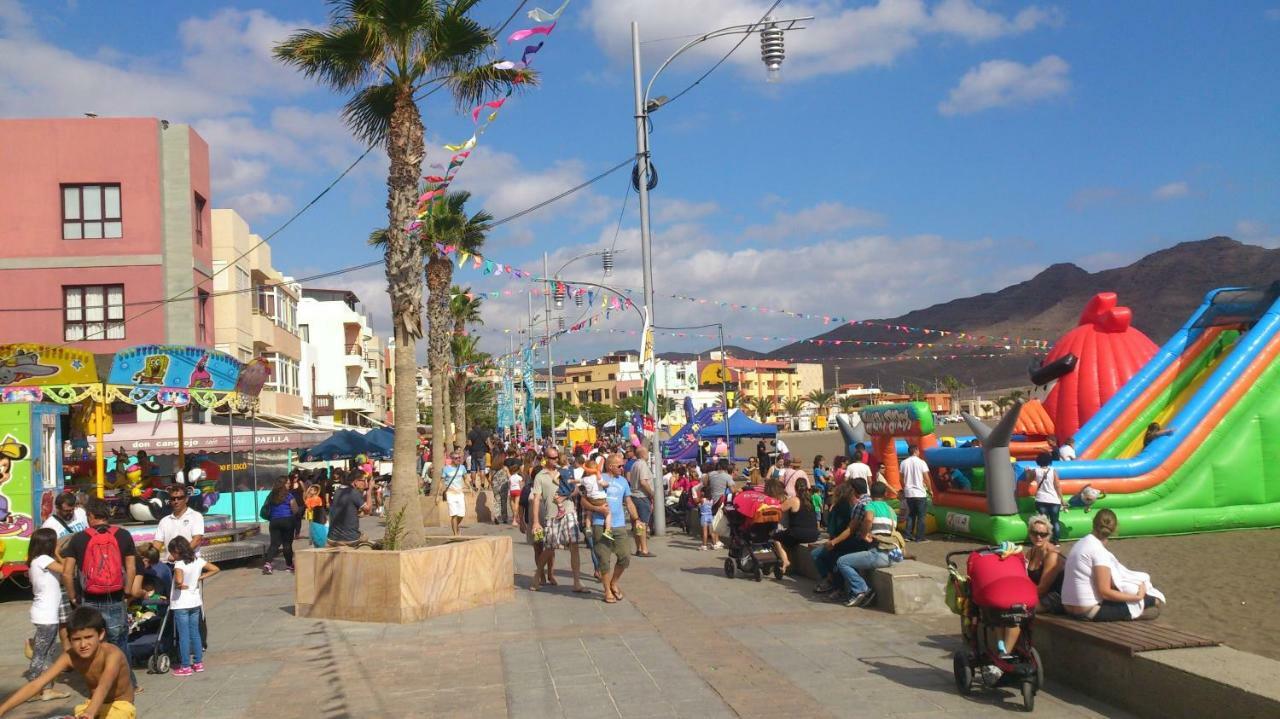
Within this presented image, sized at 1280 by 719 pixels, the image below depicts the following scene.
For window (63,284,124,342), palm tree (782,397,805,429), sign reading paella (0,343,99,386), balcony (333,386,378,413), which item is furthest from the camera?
palm tree (782,397,805,429)

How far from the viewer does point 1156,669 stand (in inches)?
254

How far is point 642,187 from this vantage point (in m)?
19.1

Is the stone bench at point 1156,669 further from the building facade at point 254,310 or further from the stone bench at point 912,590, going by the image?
the building facade at point 254,310

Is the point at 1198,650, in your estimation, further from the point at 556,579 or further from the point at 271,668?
the point at 556,579

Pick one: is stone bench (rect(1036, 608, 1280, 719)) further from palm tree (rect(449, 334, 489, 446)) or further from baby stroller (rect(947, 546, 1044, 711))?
palm tree (rect(449, 334, 489, 446))

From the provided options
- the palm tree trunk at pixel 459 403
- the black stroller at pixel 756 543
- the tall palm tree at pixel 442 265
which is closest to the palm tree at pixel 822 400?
the palm tree trunk at pixel 459 403

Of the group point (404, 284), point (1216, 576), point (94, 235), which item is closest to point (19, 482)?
point (404, 284)

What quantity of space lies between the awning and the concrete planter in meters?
12.1

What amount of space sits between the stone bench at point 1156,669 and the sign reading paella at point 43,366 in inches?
530

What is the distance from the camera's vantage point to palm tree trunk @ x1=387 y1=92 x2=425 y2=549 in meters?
12.1

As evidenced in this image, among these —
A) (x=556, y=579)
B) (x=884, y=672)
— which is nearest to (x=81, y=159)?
(x=556, y=579)

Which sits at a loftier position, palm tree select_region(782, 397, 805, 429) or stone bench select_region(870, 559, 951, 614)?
palm tree select_region(782, 397, 805, 429)

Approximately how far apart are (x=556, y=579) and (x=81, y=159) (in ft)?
68.4

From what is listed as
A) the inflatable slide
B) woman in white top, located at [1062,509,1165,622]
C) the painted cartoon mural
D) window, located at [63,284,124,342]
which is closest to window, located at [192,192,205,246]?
window, located at [63,284,124,342]
